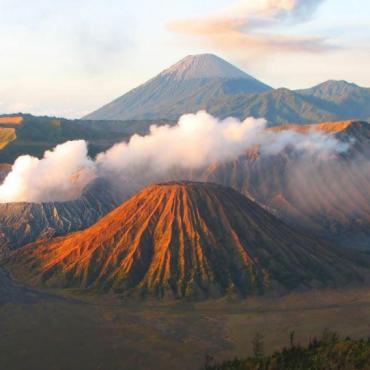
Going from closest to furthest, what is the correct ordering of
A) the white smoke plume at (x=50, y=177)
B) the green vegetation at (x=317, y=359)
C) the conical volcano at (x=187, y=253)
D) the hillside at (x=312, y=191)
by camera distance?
the green vegetation at (x=317, y=359) → the conical volcano at (x=187, y=253) → the hillside at (x=312, y=191) → the white smoke plume at (x=50, y=177)

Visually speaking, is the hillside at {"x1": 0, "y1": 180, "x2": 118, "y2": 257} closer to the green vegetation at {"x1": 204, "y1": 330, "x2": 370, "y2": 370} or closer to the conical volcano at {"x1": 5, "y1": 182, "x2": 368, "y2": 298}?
the conical volcano at {"x1": 5, "y1": 182, "x2": 368, "y2": 298}

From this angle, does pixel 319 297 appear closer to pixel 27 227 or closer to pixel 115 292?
pixel 115 292

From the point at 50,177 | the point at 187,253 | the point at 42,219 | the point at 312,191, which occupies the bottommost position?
the point at 187,253

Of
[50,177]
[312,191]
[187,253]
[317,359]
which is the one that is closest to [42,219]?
[50,177]

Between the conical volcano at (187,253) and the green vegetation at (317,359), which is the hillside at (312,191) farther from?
the green vegetation at (317,359)

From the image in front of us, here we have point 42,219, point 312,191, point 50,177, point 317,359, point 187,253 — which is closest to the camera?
point 317,359

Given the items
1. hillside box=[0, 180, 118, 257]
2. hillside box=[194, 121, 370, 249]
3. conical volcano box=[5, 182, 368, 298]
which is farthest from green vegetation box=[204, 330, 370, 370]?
hillside box=[194, 121, 370, 249]

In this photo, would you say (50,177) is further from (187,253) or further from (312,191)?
(312,191)

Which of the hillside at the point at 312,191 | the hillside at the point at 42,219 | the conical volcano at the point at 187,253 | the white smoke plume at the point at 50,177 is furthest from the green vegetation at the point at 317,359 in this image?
the white smoke plume at the point at 50,177
